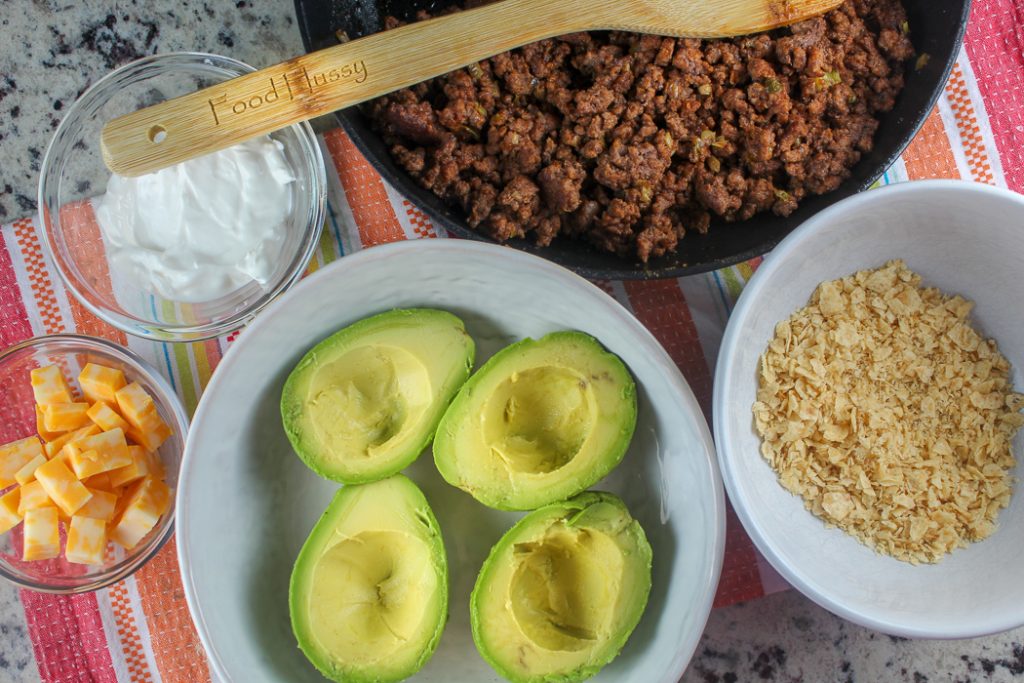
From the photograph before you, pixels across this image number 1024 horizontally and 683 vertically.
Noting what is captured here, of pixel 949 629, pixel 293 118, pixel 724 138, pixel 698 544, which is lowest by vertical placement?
pixel 949 629

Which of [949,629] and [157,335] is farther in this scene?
[157,335]

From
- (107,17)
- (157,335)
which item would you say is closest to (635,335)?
(157,335)

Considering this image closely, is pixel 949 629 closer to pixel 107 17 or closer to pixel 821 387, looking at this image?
pixel 821 387

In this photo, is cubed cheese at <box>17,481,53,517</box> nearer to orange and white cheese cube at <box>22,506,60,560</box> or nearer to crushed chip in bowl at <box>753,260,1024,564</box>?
orange and white cheese cube at <box>22,506,60,560</box>

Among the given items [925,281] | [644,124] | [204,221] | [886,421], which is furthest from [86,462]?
[925,281]

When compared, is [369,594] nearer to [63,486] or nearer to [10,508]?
[63,486]
